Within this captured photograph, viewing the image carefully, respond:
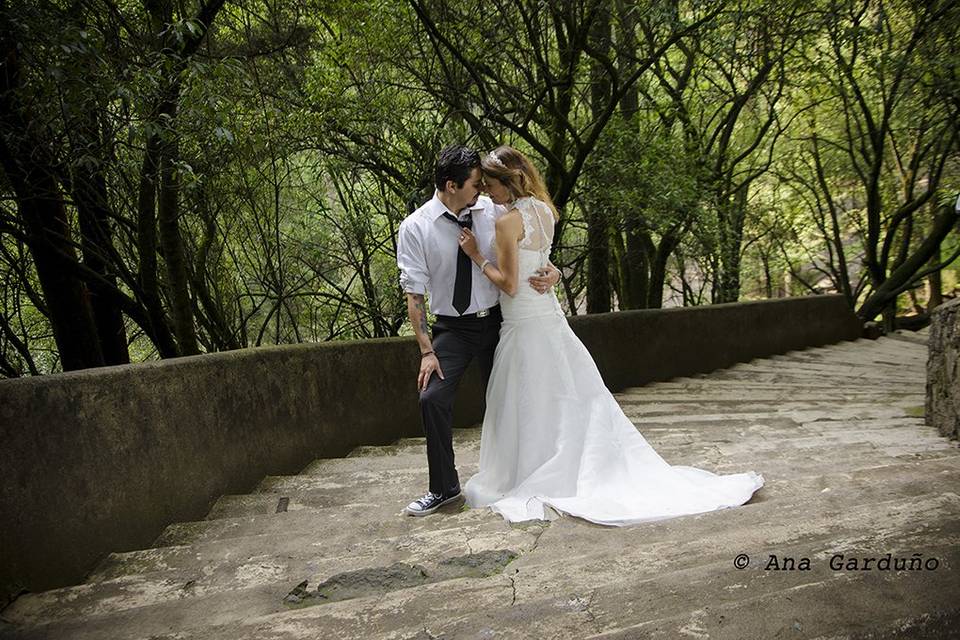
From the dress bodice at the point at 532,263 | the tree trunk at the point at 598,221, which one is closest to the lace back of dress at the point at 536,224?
the dress bodice at the point at 532,263

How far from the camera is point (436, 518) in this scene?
11.0 ft

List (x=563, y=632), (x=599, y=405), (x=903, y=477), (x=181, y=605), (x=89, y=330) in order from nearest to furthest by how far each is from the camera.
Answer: (x=563, y=632) < (x=181, y=605) < (x=903, y=477) < (x=599, y=405) < (x=89, y=330)

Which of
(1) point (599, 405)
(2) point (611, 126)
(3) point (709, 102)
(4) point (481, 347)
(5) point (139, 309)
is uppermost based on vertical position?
(3) point (709, 102)

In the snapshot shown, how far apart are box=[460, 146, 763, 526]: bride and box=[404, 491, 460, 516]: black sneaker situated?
18 centimetres

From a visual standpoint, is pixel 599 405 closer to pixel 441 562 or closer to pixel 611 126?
pixel 441 562

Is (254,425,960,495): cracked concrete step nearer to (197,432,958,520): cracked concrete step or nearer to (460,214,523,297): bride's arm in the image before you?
(197,432,958,520): cracked concrete step

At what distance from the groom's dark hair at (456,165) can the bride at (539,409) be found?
0.09 meters

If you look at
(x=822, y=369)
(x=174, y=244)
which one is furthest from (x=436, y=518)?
(x=822, y=369)

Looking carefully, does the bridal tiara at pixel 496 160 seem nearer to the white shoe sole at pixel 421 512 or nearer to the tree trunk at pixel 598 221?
the white shoe sole at pixel 421 512

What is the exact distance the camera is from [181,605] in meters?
2.35

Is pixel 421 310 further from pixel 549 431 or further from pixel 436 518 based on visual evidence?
pixel 436 518

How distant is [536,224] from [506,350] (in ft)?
2.12

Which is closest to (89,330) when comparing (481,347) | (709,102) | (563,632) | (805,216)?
(481,347)

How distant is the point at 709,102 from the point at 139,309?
354 inches
